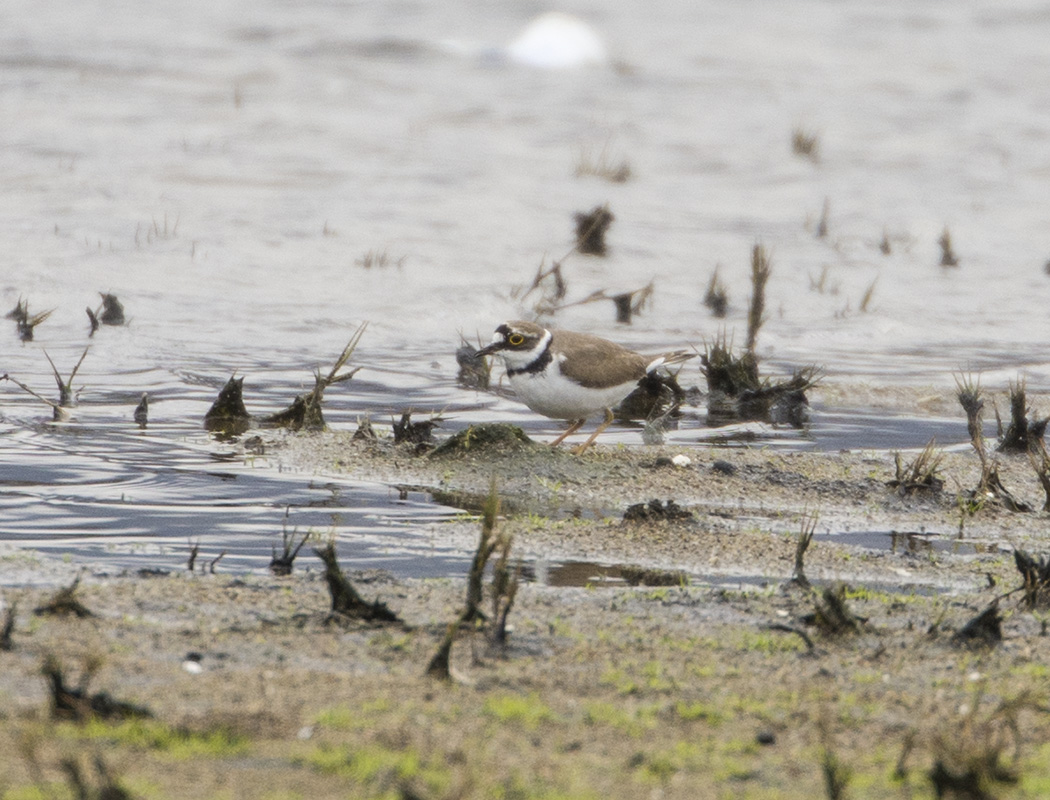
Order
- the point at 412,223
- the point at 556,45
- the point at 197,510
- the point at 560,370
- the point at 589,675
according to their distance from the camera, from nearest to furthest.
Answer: the point at 589,675 → the point at 197,510 → the point at 560,370 → the point at 412,223 → the point at 556,45

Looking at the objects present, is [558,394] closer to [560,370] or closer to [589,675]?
[560,370]

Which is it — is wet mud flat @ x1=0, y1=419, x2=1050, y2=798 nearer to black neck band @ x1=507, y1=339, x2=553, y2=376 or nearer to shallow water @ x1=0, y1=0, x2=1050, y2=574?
shallow water @ x1=0, y1=0, x2=1050, y2=574

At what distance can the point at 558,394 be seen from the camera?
303 inches

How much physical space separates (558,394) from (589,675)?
11.4ft

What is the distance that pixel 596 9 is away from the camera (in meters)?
35.5

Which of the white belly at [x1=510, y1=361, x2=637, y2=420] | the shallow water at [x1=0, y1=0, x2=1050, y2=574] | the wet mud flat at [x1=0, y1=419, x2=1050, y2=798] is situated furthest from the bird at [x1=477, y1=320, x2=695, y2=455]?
the wet mud flat at [x1=0, y1=419, x2=1050, y2=798]

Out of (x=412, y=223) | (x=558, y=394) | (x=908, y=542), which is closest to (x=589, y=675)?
(x=908, y=542)

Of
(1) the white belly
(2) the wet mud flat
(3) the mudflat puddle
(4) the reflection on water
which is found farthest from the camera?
(1) the white belly

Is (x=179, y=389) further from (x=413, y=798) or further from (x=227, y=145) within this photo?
(x=227, y=145)

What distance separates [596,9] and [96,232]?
78.4 feet

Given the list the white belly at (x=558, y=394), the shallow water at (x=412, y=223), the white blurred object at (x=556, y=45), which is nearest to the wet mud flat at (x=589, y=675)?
the shallow water at (x=412, y=223)

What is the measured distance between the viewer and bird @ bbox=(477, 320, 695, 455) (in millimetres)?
7691

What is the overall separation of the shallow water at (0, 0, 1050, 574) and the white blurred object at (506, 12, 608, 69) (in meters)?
0.64

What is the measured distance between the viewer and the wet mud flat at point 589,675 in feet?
11.5
